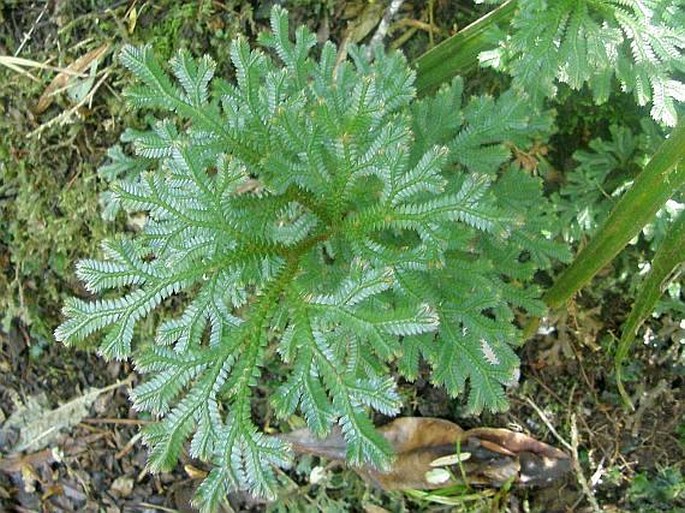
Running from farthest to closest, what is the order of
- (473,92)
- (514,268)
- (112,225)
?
(112,225), (473,92), (514,268)

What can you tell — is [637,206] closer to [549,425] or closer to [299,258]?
[299,258]

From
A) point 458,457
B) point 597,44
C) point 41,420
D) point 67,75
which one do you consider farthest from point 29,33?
point 458,457

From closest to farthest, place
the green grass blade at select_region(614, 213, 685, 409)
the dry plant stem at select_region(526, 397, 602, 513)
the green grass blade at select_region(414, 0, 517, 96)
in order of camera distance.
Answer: the green grass blade at select_region(614, 213, 685, 409) → the green grass blade at select_region(414, 0, 517, 96) → the dry plant stem at select_region(526, 397, 602, 513)

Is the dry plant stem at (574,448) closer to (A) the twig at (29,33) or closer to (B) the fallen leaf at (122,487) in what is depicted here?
(B) the fallen leaf at (122,487)

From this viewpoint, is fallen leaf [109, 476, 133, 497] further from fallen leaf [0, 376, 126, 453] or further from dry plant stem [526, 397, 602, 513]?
dry plant stem [526, 397, 602, 513]

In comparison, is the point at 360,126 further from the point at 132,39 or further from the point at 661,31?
the point at 132,39

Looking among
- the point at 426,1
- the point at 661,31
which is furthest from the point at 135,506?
the point at 661,31

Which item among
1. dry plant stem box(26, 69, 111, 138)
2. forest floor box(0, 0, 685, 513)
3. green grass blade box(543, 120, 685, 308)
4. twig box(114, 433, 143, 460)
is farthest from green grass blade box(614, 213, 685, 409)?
dry plant stem box(26, 69, 111, 138)
